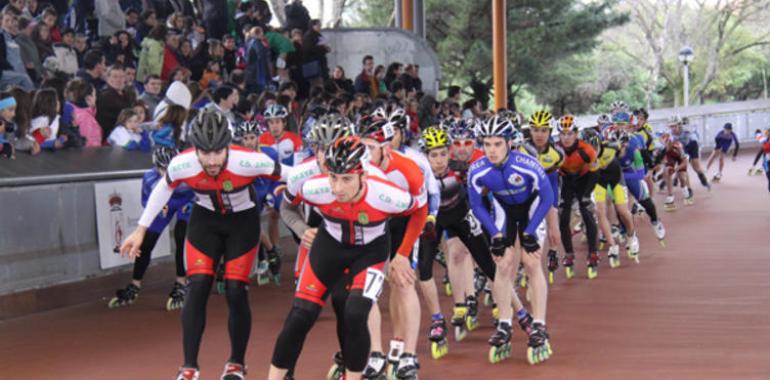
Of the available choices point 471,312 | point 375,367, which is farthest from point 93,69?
point 375,367

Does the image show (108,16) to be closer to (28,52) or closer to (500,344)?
(28,52)

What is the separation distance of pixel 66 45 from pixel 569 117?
7169 mm

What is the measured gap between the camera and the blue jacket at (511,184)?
A: 8992 mm

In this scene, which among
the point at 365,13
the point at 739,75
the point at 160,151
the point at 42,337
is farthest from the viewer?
the point at 739,75

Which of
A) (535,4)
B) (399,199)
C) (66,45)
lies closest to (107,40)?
(66,45)

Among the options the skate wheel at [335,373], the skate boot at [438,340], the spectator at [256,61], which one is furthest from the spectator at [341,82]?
the skate wheel at [335,373]

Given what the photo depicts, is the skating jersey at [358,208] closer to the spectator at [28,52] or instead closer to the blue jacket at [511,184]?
the blue jacket at [511,184]

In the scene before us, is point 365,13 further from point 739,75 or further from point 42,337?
point 739,75

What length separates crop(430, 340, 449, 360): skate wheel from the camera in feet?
29.6

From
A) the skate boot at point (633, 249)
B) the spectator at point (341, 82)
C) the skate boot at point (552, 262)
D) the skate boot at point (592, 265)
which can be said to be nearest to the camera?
the skate boot at point (552, 262)

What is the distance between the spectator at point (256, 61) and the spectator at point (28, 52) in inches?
186

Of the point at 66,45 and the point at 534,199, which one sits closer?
the point at 534,199

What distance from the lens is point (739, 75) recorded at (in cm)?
7056

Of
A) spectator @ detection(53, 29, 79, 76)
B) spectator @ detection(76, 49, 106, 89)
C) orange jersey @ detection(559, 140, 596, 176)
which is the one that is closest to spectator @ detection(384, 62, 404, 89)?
orange jersey @ detection(559, 140, 596, 176)
